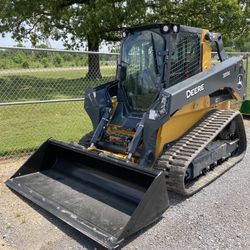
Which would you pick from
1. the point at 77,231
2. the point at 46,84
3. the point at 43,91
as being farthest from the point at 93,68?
the point at 77,231

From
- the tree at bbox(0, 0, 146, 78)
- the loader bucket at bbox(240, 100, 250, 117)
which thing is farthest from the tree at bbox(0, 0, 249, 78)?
the loader bucket at bbox(240, 100, 250, 117)

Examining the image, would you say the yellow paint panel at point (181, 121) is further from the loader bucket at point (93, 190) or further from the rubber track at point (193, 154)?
the loader bucket at point (93, 190)

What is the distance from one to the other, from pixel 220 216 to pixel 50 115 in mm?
6955

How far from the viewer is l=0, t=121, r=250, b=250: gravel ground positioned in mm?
3672

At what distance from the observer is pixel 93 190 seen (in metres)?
4.54

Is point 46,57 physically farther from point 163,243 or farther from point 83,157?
point 163,243

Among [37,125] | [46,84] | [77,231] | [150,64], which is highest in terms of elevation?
[150,64]

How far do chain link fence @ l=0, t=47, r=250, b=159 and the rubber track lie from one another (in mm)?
2848

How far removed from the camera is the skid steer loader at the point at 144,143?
158 inches

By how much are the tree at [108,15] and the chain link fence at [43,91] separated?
5128 millimetres

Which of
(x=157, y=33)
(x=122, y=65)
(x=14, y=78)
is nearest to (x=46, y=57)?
(x=14, y=78)

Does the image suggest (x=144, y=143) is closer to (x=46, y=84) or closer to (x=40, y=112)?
(x=46, y=84)

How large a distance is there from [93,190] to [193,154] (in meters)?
1.32

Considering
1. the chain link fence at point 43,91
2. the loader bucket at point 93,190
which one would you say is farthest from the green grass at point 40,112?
the loader bucket at point 93,190
